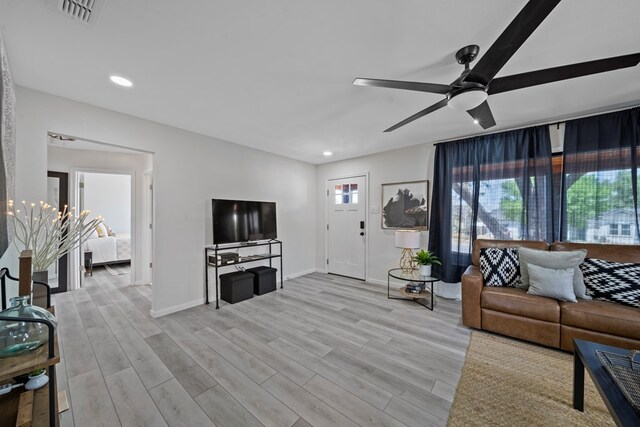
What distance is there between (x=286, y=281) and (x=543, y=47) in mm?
4434

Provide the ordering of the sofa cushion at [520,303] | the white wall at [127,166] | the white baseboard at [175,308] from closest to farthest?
the sofa cushion at [520,303], the white baseboard at [175,308], the white wall at [127,166]

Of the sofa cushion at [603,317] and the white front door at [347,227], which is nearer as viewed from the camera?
the sofa cushion at [603,317]

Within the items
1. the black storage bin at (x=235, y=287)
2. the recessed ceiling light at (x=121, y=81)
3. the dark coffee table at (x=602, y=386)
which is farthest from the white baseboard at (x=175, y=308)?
the dark coffee table at (x=602, y=386)

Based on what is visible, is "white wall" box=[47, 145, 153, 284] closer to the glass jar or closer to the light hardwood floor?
the light hardwood floor

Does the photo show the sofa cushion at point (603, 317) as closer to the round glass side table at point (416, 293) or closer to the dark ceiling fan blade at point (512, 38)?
the round glass side table at point (416, 293)

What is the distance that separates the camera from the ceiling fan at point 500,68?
3.60 feet

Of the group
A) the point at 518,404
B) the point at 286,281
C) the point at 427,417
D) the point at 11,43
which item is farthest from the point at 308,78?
the point at 286,281

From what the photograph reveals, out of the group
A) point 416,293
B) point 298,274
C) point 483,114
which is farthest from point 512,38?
point 298,274

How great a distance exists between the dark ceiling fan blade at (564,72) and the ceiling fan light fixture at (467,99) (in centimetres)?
8

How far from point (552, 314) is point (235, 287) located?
3.60 m

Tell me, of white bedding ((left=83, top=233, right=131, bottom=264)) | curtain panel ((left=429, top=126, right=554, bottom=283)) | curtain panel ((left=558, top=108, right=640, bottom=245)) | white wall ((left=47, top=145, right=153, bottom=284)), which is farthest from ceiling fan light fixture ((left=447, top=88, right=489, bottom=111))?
white bedding ((left=83, top=233, right=131, bottom=264))

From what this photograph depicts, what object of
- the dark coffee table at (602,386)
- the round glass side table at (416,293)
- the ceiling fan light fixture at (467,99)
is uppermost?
the ceiling fan light fixture at (467,99)

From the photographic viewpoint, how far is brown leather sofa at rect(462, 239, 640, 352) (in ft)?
6.77

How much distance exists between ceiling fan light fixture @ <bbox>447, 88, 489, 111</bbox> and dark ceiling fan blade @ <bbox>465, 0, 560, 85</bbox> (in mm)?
67
